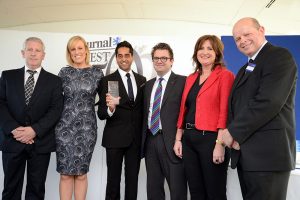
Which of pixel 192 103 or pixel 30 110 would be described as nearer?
pixel 192 103

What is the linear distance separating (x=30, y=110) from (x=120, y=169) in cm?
95

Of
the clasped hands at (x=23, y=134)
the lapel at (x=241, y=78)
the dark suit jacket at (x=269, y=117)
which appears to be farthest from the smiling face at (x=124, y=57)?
the dark suit jacket at (x=269, y=117)

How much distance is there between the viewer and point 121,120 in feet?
8.39

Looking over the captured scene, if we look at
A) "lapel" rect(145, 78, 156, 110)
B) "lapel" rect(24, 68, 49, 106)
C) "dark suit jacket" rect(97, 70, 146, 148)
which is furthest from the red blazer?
"lapel" rect(24, 68, 49, 106)

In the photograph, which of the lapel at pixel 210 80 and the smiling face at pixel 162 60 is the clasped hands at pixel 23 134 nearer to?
the smiling face at pixel 162 60

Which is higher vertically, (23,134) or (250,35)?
(250,35)

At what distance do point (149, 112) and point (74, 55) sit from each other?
91 centimetres

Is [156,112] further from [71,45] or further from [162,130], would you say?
[71,45]

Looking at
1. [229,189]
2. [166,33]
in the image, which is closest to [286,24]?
[166,33]

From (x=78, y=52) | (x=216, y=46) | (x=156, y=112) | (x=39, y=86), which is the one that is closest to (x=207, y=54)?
(x=216, y=46)

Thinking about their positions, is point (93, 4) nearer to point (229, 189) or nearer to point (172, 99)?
point (172, 99)

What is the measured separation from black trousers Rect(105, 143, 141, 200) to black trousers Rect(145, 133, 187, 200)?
13 centimetres

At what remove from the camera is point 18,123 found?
94.6 inches

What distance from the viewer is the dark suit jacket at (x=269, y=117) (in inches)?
64.2
